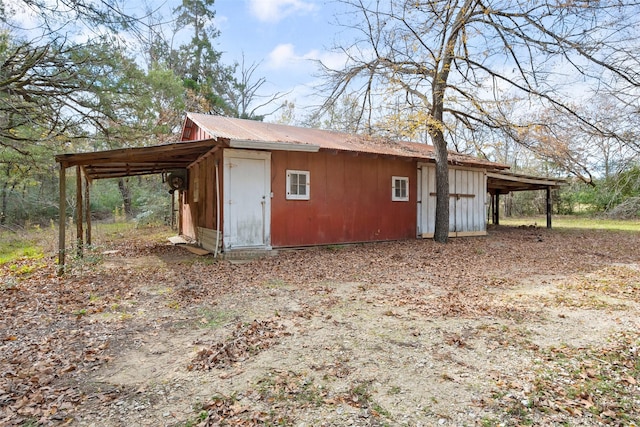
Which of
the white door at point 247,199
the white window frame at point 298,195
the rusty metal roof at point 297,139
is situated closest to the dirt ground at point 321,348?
the white door at point 247,199

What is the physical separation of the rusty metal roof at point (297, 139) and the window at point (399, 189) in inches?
30.2

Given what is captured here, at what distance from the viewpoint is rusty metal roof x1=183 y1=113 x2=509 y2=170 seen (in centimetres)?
797

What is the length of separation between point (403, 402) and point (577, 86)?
807 centimetres

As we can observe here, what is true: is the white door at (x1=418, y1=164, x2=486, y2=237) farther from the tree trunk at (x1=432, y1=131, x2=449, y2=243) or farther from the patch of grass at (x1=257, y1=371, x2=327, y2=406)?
the patch of grass at (x1=257, y1=371, x2=327, y2=406)

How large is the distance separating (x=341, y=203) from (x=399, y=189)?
213 centimetres

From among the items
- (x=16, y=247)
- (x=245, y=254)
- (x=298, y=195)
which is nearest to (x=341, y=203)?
(x=298, y=195)

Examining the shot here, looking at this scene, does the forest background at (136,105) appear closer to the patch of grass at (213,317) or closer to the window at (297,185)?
the window at (297,185)

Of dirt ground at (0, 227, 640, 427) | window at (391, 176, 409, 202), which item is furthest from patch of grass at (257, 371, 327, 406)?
window at (391, 176, 409, 202)

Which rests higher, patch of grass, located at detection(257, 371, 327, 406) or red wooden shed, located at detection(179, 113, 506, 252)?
red wooden shed, located at detection(179, 113, 506, 252)

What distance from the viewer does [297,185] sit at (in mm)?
8812

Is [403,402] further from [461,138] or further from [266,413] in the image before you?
[461,138]

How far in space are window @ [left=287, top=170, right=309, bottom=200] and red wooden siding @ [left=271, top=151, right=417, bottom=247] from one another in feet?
0.35

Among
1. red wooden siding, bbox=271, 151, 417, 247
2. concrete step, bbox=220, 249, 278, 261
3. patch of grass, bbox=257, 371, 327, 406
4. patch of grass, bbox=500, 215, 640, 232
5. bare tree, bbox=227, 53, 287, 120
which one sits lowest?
patch of grass, bbox=257, 371, 327, 406

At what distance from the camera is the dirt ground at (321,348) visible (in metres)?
2.30
